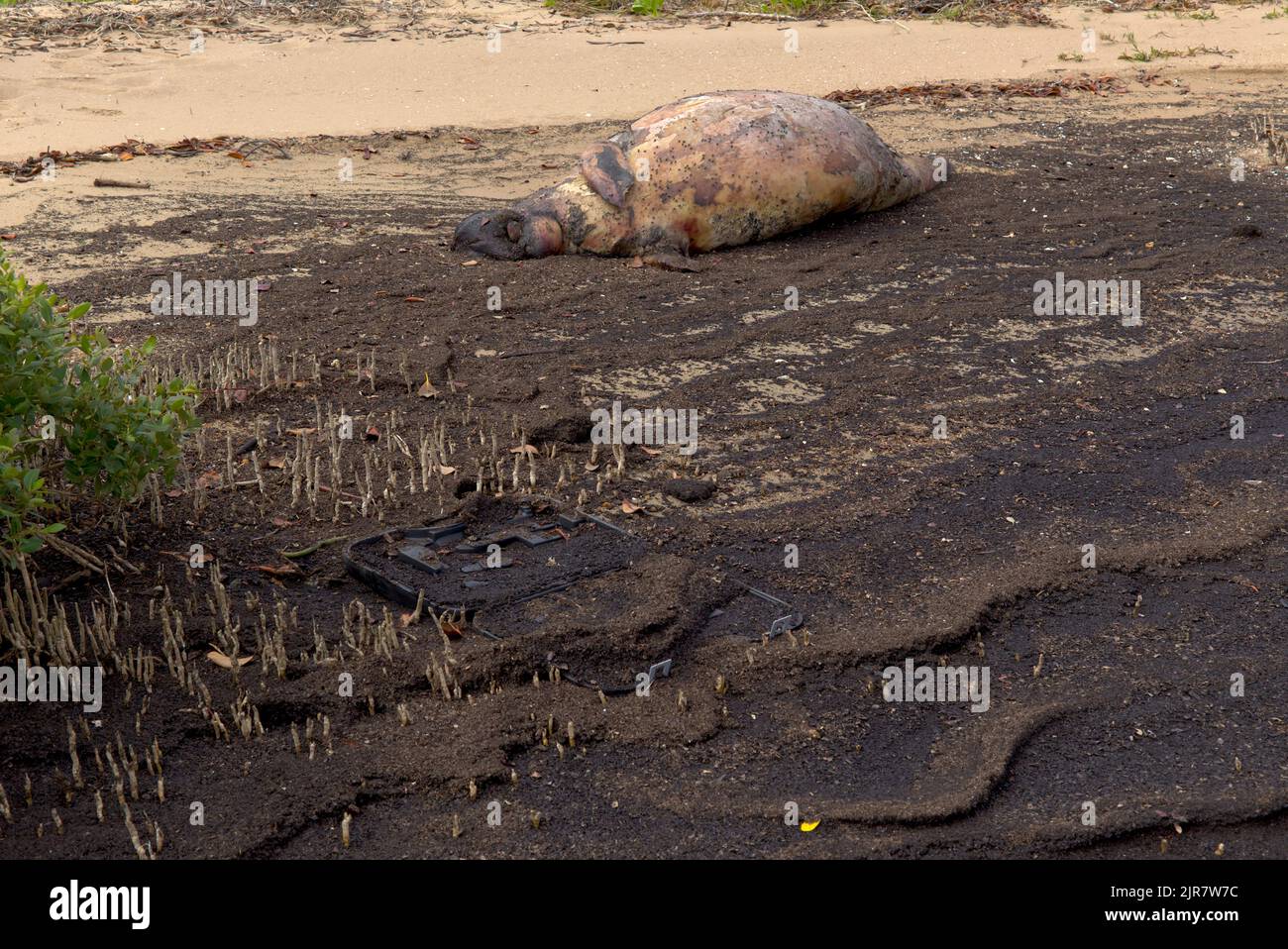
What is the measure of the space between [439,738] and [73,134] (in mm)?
7974

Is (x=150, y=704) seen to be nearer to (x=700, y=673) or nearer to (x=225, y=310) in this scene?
(x=700, y=673)

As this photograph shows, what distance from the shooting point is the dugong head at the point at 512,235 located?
22.4 feet

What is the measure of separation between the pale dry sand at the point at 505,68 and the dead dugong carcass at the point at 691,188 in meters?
3.52

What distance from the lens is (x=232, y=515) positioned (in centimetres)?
421

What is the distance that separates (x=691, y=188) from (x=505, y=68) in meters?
5.48

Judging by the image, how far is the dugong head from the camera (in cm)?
681

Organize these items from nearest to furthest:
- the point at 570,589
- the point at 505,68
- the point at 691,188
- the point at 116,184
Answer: the point at 570,589 < the point at 691,188 < the point at 116,184 < the point at 505,68

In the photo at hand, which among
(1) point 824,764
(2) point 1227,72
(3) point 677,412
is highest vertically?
(2) point 1227,72

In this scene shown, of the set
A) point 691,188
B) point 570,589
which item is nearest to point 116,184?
point 691,188

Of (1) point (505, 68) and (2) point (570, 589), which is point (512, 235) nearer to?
(2) point (570, 589)

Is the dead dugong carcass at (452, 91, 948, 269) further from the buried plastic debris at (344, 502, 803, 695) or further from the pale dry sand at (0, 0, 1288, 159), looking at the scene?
the pale dry sand at (0, 0, 1288, 159)

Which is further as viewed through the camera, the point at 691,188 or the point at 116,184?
the point at 116,184

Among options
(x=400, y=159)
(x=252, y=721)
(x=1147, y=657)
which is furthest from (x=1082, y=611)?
(x=400, y=159)

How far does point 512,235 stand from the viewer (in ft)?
22.6
